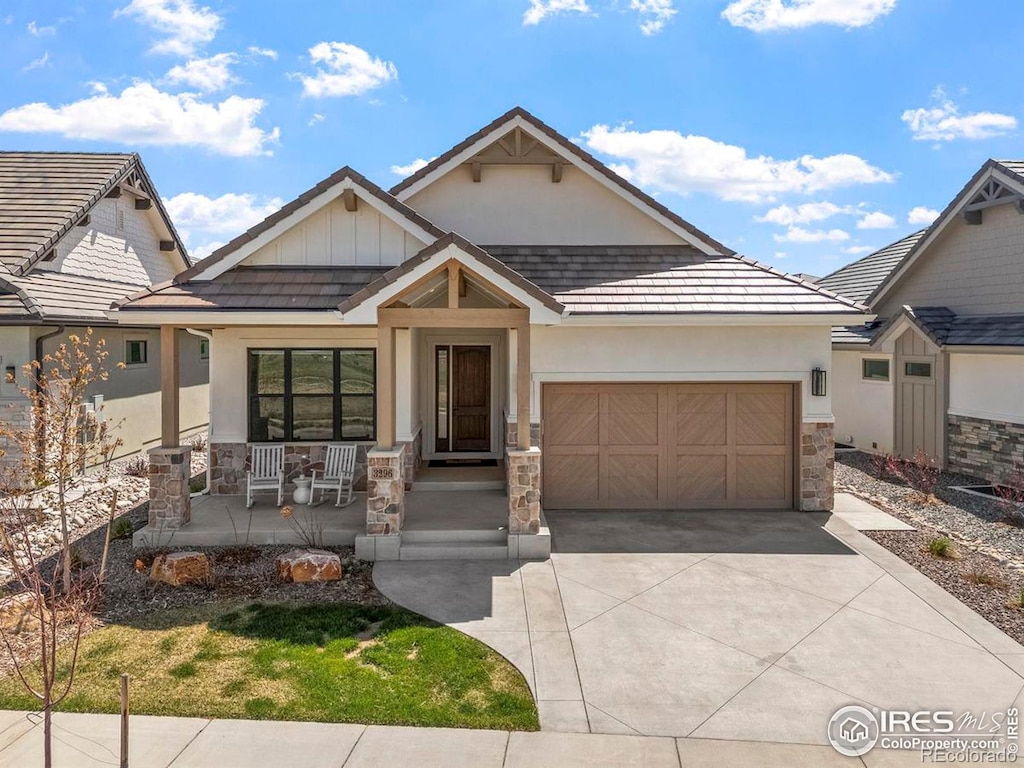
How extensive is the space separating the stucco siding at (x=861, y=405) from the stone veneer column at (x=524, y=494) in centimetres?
1132

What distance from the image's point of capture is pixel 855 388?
16.5 m

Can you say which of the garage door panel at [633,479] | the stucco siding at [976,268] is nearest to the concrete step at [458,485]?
the garage door panel at [633,479]

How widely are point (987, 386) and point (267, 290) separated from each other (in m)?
14.0

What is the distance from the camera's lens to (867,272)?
1983 cm

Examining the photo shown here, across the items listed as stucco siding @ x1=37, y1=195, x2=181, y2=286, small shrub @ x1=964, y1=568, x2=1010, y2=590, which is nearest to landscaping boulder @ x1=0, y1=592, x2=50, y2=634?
stucco siding @ x1=37, y1=195, x2=181, y2=286

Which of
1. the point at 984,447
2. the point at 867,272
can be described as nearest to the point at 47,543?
the point at 984,447

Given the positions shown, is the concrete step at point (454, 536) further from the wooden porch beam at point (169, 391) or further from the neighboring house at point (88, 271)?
the neighboring house at point (88, 271)

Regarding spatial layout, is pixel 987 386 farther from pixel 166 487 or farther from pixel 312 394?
pixel 166 487

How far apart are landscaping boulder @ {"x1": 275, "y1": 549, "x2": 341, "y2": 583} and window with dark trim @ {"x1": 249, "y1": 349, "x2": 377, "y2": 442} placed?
12.5ft

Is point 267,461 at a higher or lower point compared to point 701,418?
lower

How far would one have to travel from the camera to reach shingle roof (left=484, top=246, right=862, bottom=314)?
31.9ft

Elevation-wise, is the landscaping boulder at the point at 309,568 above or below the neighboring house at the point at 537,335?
below

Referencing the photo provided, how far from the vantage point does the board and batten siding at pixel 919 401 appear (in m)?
13.7

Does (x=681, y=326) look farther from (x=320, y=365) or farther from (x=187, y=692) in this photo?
(x=187, y=692)
